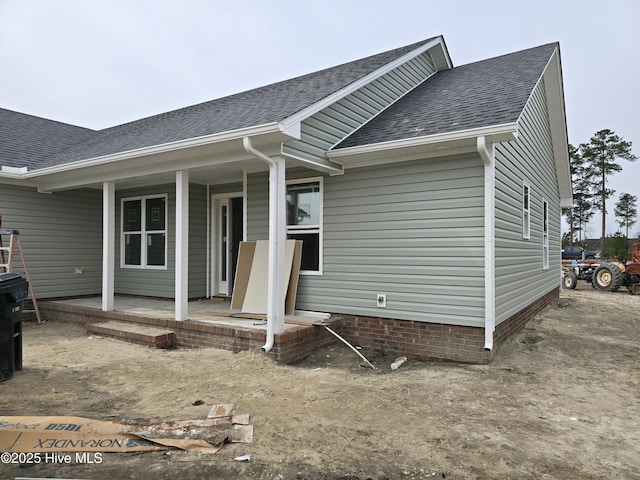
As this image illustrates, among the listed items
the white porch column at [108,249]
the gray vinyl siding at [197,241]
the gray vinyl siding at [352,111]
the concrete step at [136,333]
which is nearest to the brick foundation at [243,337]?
the concrete step at [136,333]

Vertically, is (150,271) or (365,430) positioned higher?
(150,271)

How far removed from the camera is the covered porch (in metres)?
5.93

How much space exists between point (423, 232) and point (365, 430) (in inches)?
130

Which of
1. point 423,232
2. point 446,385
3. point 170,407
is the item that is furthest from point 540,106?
point 170,407

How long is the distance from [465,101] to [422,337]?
383 centimetres

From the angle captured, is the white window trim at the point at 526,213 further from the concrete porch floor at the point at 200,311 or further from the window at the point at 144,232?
the window at the point at 144,232

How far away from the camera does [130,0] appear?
1142 centimetres

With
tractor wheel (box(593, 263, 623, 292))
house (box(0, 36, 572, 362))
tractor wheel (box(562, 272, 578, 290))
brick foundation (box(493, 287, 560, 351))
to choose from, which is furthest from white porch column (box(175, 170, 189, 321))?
tractor wheel (box(562, 272, 578, 290))

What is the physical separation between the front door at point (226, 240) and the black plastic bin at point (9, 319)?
445 cm

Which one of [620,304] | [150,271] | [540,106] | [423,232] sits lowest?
[620,304]

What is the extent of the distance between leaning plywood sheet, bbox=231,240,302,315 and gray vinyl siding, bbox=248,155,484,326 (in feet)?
0.93

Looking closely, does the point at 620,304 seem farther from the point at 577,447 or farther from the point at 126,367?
the point at 126,367

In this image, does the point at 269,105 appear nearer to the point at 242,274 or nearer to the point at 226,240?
the point at 242,274

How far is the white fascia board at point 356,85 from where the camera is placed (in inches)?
227
